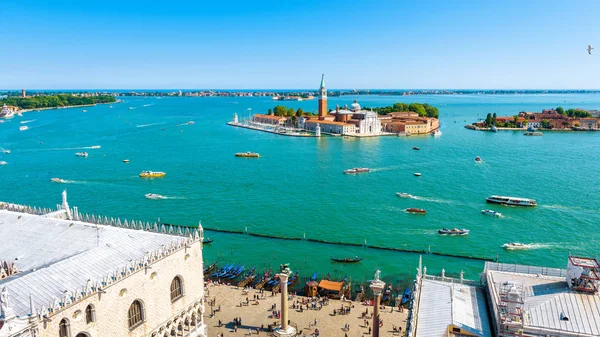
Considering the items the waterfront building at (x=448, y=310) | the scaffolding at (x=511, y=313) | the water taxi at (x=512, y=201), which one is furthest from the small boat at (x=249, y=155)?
the scaffolding at (x=511, y=313)

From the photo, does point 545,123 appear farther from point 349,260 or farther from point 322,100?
point 349,260

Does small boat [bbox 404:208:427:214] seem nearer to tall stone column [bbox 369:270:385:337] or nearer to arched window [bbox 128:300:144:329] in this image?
tall stone column [bbox 369:270:385:337]

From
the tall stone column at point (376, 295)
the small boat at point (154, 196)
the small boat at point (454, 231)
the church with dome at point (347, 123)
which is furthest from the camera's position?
the church with dome at point (347, 123)

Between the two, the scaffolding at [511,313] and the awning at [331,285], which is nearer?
the scaffolding at [511,313]

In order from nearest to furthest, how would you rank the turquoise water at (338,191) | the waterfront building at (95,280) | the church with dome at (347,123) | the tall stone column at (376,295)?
→ the waterfront building at (95,280) < the tall stone column at (376,295) < the turquoise water at (338,191) < the church with dome at (347,123)

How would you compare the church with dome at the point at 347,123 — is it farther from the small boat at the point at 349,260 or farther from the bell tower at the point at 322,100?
the small boat at the point at 349,260

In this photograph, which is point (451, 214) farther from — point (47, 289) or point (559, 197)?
point (47, 289)

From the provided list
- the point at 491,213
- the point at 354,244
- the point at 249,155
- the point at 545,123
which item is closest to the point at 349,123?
the point at 249,155
